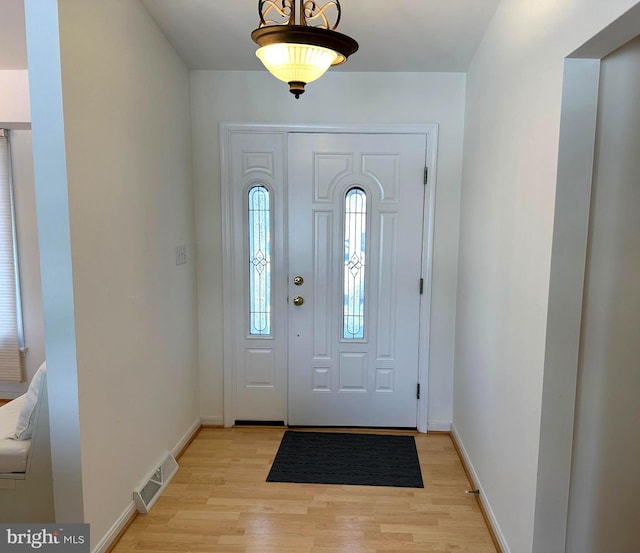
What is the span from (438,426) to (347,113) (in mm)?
2296

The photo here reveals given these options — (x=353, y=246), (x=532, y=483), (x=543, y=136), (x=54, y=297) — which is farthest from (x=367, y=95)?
(x=532, y=483)

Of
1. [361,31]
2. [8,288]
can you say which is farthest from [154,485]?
[361,31]

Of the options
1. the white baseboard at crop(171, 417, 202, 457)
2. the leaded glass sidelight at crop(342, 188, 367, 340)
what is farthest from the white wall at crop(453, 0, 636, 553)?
the white baseboard at crop(171, 417, 202, 457)

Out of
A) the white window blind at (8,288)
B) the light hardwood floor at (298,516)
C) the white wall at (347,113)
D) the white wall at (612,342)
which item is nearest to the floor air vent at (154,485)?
the light hardwood floor at (298,516)

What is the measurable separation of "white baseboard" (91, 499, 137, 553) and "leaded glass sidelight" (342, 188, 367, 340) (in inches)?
65.0

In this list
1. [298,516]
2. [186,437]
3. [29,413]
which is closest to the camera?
[29,413]

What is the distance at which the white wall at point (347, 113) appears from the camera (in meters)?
2.91

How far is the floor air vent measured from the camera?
2.20 metres

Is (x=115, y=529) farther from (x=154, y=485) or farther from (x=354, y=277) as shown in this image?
(x=354, y=277)

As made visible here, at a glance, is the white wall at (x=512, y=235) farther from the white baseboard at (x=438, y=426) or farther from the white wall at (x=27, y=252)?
the white wall at (x=27, y=252)

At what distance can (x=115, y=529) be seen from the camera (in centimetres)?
201

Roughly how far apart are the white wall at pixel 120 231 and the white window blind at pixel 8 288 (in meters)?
1.59

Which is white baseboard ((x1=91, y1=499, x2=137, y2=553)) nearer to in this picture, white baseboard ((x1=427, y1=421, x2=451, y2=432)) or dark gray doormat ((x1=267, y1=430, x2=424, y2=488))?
dark gray doormat ((x1=267, y1=430, x2=424, y2=488))

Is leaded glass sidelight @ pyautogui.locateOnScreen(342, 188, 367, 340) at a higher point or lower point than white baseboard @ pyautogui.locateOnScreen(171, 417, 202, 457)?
higher
